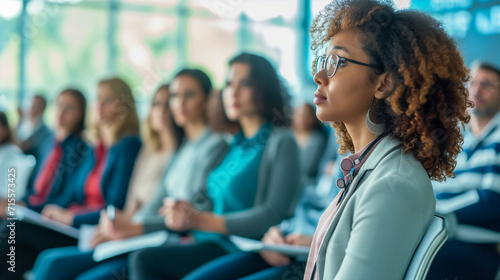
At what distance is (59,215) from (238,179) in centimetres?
118

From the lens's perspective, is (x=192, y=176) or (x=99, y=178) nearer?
(x=192, y=176)

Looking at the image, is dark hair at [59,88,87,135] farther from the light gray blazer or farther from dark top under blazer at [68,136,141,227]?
the light gray blazer

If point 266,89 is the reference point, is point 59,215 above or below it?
below

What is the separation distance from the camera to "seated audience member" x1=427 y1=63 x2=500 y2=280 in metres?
1.92

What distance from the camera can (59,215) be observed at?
9.17 ft

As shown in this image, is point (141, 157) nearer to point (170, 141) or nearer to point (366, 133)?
point (170, 141)

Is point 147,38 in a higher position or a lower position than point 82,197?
higher

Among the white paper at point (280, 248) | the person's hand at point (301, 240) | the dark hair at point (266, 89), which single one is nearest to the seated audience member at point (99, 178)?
the dark hair at point (266, 89)

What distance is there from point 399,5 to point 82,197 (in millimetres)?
2357

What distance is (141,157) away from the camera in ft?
9.57

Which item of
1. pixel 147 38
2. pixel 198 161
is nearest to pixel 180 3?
pixel 147 38

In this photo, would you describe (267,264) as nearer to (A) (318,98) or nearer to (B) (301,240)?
(B) (301,240)

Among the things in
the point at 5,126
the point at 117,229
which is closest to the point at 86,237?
the point at 117,229

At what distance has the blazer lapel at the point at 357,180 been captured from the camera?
1017 millimetres
